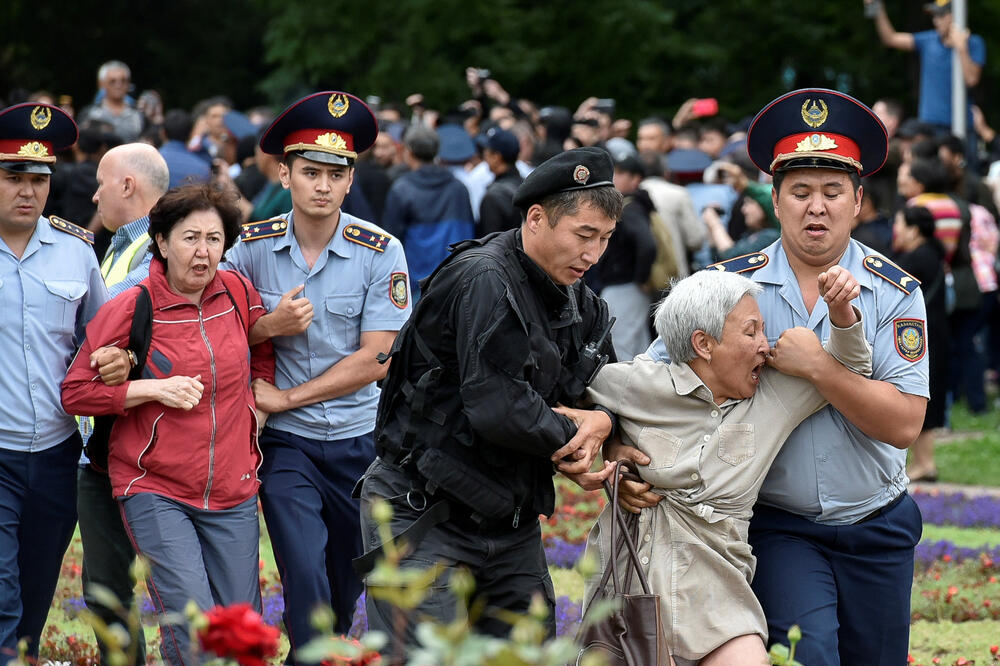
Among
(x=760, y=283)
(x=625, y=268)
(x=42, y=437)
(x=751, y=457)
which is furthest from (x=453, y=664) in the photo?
(x=625, y=268)

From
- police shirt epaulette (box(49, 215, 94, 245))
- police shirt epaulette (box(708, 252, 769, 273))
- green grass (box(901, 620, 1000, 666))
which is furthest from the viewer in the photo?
green grass (box(901, 620, 1000, 666))

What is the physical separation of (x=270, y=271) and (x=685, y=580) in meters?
2.26

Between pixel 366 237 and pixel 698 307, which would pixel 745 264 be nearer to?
pixel 698 307

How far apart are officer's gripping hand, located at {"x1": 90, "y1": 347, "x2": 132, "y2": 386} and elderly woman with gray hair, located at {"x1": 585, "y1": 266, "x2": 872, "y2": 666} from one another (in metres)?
1.81

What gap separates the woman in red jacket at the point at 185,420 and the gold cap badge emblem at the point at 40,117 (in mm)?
743

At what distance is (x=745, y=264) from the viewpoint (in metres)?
4.86

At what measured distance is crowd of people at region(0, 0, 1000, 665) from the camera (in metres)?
4.40

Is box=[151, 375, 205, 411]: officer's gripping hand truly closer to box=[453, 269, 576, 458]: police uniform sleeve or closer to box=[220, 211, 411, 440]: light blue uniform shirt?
box=[220, 211, 411, 440]: light blue uniform shirt

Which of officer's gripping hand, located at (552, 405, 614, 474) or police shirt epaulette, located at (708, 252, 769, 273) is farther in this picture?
police shirt epaulette, located at (708, 252, 769, 273)

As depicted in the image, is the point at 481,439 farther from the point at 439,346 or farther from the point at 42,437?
the point at 42,437

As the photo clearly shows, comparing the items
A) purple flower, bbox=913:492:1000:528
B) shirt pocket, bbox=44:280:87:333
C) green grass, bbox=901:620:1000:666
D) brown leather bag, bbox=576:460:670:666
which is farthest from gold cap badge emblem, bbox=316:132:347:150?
purple flower, bbox=913:492:1000:528

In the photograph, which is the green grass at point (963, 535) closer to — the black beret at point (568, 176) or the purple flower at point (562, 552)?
the purple flower at point (562, 552)

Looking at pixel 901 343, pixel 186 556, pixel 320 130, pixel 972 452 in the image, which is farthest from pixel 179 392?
pixel 972 452

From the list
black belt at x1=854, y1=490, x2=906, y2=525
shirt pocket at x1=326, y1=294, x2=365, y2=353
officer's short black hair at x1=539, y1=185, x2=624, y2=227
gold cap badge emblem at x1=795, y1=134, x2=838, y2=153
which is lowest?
black belt at x1=854, y1=490, x2=906, y2=525
